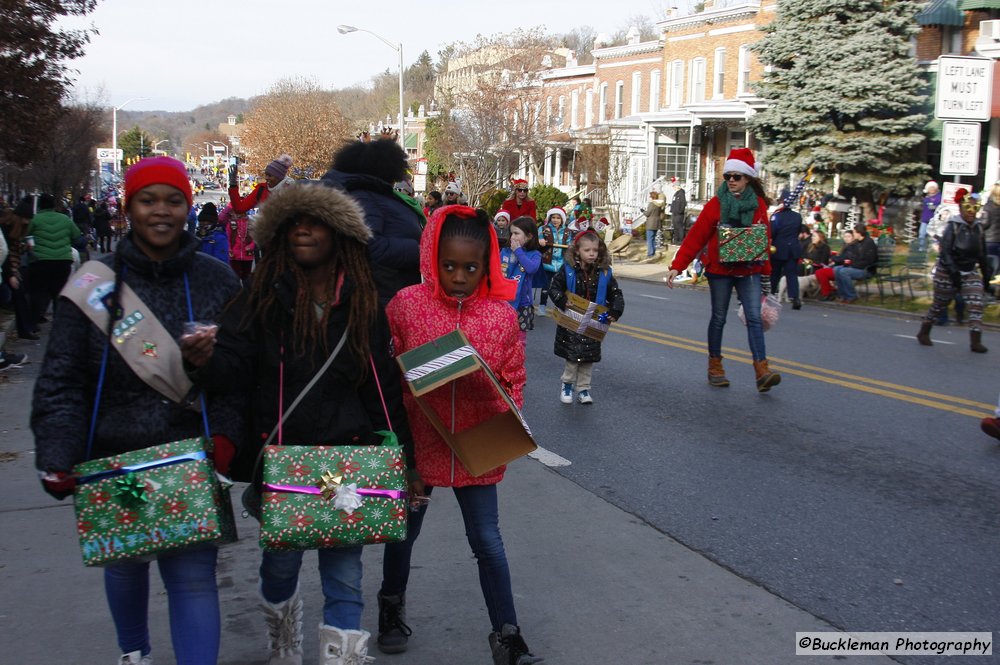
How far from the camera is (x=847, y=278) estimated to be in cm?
1950

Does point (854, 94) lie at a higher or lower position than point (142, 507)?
higher

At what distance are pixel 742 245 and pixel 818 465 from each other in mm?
2801

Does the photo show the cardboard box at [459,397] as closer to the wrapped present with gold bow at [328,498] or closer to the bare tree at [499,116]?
the wrapped present with gold bow at [328,498]

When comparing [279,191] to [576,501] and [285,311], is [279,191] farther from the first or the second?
[576,501]

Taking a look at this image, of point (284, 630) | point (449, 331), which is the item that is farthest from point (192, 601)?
point (449, 331)

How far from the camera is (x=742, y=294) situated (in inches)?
376

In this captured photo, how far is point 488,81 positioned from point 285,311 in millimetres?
48399

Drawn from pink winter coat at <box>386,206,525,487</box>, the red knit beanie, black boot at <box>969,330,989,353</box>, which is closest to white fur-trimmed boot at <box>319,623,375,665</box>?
pink winter coat at <box>386,206,525,487</box>

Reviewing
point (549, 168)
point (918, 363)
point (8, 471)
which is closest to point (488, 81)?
point (549, 168)

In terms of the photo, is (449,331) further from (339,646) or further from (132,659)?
(132,659)

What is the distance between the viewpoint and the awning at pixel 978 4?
27.3 metres

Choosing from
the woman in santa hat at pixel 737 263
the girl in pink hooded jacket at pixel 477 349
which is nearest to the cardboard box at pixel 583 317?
the woman in santa hat at pixel 737 263

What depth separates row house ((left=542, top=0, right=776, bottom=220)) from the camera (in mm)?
38594

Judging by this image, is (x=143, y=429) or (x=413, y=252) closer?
(x=143, y=429)
